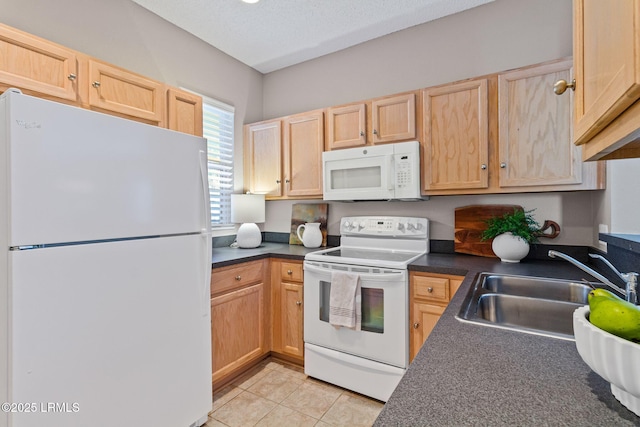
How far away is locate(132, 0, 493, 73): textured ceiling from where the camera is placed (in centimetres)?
228

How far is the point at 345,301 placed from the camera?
2100mm

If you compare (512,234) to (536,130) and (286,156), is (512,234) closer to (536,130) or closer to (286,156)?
(536,130)

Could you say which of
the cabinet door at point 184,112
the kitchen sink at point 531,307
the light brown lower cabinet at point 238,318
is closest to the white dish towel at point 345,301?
the light brown lower cabinet at point 238,318

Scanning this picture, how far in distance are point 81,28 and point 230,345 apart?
2260mm

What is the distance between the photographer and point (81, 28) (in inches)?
78.3

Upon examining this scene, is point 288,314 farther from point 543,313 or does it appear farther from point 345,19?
point 345,19

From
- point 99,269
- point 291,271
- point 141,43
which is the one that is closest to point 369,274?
point 291,271

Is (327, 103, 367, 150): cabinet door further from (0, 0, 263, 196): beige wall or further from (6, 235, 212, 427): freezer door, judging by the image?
(6, 235, 212, 427): freezer door

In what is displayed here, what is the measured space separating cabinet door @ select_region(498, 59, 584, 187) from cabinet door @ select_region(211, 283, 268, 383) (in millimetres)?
1909

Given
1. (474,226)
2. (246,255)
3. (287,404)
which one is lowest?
(287,404)

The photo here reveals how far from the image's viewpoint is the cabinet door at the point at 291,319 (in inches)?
95.6

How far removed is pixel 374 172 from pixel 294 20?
1.33 m

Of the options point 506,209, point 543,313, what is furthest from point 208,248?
point 506,209

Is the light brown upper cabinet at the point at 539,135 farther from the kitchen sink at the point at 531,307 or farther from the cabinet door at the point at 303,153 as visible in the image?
the cabinet door at the point at 303,153
